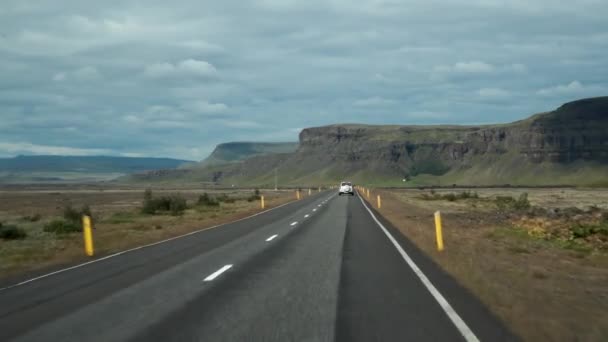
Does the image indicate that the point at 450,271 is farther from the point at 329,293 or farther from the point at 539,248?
the point at 539,248

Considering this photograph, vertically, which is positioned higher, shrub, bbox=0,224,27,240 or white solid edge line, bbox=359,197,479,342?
white solid edge line, bbox=359,197,479,342

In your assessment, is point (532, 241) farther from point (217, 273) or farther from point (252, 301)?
point (252, 301)

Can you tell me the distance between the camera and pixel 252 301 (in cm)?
1005

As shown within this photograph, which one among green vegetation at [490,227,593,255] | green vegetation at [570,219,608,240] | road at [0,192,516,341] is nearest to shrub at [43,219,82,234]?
road at [0,192,516,341]

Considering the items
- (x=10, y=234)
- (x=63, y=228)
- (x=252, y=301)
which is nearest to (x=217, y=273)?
(x=252, y=301)

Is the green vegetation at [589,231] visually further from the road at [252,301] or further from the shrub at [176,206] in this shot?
the shrub at [176,206]

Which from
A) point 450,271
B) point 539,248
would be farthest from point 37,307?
point 539,248

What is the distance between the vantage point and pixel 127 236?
25.7 metres

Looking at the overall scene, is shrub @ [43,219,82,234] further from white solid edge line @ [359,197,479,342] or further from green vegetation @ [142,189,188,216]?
white solid edge line @ [359,197,479,342]

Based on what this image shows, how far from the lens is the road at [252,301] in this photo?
26.5 feet

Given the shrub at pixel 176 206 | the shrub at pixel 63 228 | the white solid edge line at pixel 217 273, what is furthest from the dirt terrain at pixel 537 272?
the shrub at pixel 176 206

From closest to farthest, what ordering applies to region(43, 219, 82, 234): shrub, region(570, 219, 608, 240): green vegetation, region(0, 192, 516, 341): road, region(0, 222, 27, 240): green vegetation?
region(0, 192, 516, 341): road
region(570, 219, 608, 240): green vegetation
region(0, 222, 27, 240): green vegetation
region(43, 219, 82, 234): shrub

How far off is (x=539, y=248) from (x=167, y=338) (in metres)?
13.9

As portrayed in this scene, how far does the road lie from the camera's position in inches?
318
